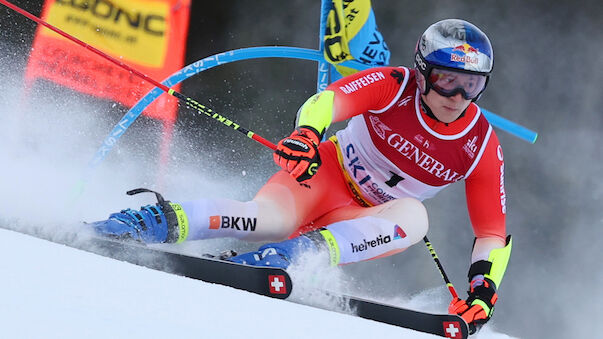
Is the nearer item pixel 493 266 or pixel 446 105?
pixel 446 105

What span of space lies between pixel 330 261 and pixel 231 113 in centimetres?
245

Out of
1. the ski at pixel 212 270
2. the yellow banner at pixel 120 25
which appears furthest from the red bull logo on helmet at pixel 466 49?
the yellow banner at pixel 120 25

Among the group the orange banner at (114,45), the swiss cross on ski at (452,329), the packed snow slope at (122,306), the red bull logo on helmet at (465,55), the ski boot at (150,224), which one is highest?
the orange banner at (114,45)

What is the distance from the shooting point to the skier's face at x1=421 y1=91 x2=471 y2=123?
9.98 feet

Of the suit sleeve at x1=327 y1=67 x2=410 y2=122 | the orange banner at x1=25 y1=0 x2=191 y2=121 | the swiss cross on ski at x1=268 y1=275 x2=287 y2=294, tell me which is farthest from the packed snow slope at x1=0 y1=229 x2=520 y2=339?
the orange banner at x1=25 y1=0 x2=191 y2=121

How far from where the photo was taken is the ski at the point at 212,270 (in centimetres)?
229

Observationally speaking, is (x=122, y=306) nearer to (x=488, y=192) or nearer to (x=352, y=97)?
(x=352, y=97)

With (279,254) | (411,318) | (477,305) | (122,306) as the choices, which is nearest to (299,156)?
(279,254)

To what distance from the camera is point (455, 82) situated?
300 cm

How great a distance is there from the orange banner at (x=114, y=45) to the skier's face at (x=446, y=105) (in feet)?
8.09

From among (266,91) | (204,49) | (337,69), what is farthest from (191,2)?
(337,69)

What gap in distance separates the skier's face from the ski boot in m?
1.14

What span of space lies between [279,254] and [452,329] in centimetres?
67

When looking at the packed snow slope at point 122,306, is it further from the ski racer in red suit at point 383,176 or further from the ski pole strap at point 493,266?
the ski pole strap at point 493,266
